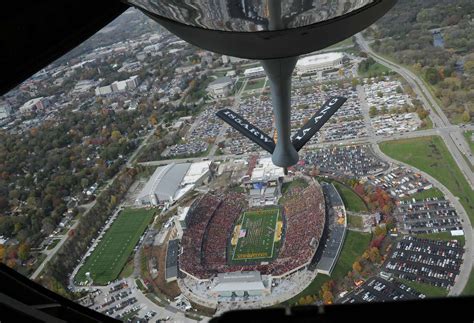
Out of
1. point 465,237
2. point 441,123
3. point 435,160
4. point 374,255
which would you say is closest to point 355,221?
point 374,255

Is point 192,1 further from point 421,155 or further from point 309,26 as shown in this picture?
point 421,155

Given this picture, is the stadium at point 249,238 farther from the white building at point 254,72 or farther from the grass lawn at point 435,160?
the white building at point 254,72

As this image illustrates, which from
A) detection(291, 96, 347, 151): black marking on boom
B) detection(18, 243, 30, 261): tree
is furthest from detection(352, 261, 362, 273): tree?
detection(18, 243, 30, 261): tree

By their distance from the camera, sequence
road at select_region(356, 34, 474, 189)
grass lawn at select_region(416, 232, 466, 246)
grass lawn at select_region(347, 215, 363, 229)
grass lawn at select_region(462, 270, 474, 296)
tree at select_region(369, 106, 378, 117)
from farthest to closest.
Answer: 1. tree at select_region(369, 106, 378, 117)
2. road at select_region(356, 34, 474, 189)
3. grass lawn at select_region(347, 215, 363, 229)
4. grass lawn at select_region(416, 232, 466, 246)
5. grass lawn at select_region(462, 270, 474, 296)

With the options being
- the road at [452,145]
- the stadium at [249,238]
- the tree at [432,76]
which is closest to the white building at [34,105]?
the stadium at [249,238]

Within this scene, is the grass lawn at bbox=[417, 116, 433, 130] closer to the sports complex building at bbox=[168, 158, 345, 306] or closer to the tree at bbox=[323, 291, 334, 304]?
the sports complex building at bbox=[168, 158, 345, 306]

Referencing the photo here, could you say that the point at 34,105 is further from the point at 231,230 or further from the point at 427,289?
the point at 427,289
